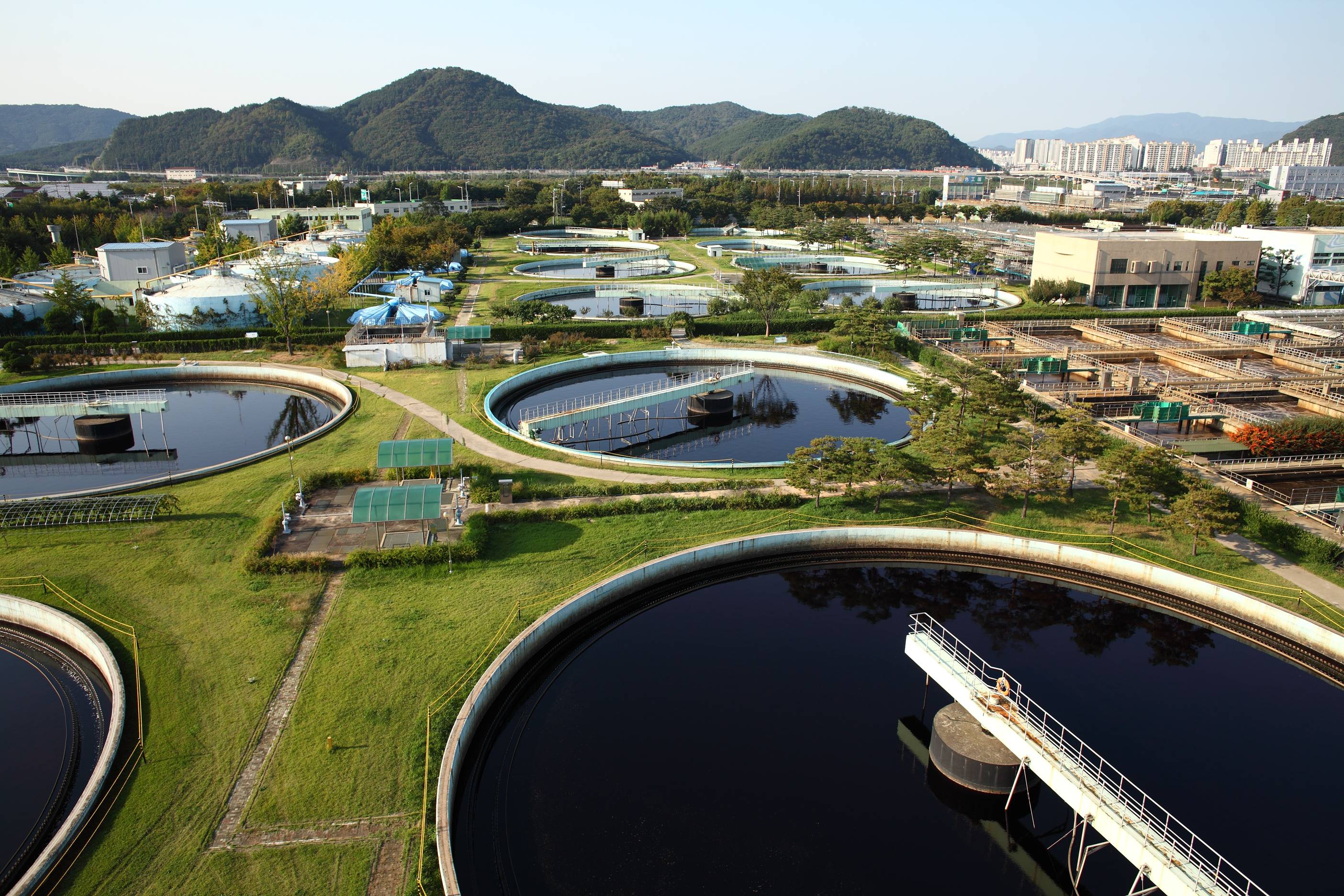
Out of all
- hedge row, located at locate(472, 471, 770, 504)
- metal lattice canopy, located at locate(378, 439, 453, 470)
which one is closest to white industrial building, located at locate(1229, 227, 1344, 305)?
hedge row, located at locate(472, 471, 770, 504)

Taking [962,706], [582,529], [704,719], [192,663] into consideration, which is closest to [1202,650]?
[962,706]

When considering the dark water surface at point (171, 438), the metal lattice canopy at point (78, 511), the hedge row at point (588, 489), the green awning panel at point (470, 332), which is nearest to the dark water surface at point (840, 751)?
the hedge row at point (588, 489)

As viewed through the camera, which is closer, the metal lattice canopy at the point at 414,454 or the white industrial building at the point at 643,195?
the metal lattice canopy at the point at 414,454

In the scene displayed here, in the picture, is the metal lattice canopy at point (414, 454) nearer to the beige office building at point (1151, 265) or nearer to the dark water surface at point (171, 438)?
the dark water surface at point (171, 438)

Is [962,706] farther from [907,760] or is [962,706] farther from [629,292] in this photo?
[629,292]

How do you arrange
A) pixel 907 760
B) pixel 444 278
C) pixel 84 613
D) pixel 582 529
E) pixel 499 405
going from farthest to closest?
1. pixel 444 278
2. pixel 499 405
3. pixel 582 529
4. pixel 84 613
5. pixel 907 760

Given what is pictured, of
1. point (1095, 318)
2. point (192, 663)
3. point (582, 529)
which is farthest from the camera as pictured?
point (1095, 318)
